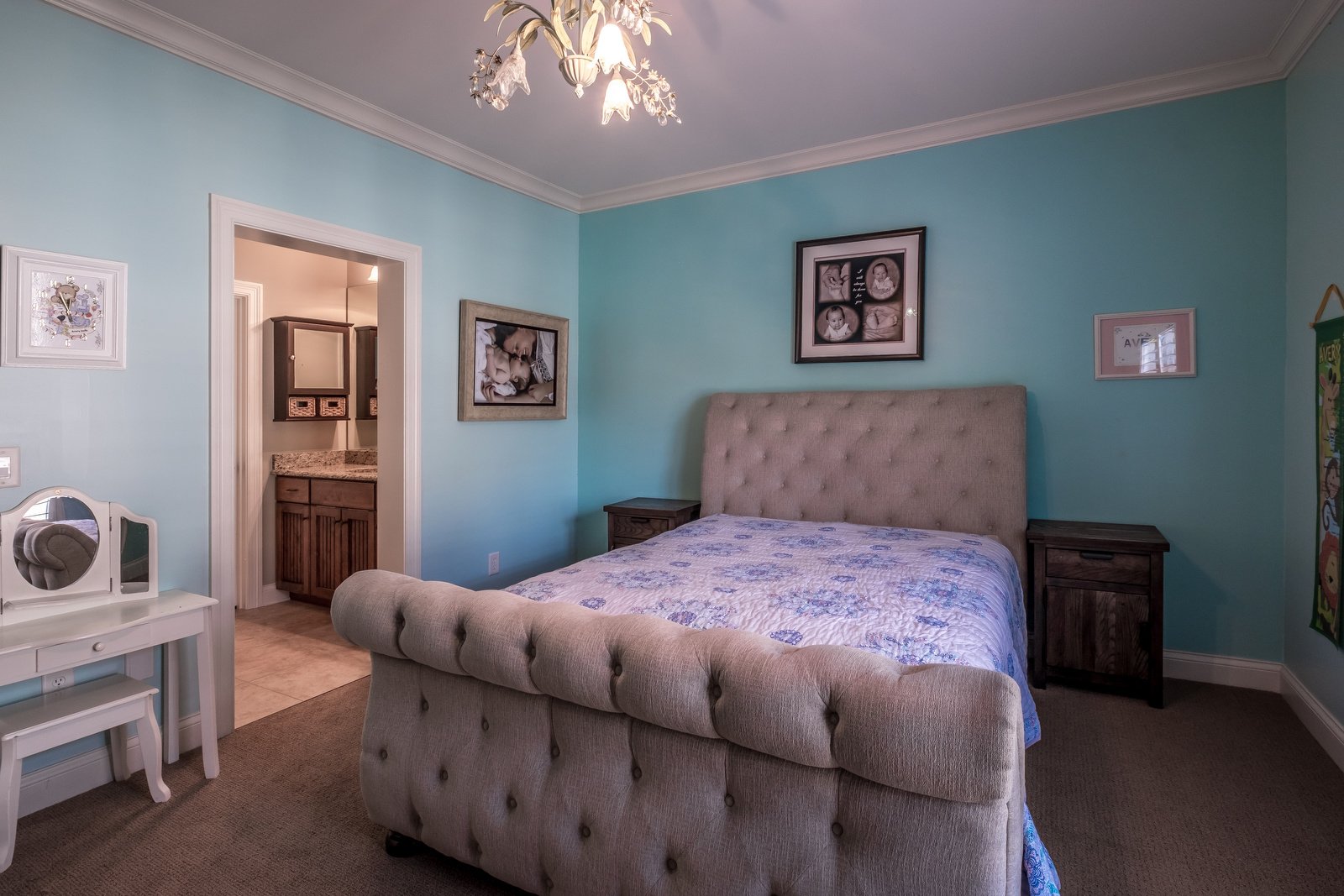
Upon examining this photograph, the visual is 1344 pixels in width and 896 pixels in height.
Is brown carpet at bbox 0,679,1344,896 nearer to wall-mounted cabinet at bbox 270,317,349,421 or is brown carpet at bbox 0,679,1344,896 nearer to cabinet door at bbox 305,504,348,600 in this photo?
cabinet door at bbox 305,504,348,600

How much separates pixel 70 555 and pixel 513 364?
2270 millimetres

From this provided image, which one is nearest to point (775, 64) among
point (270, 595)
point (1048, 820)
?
point (1048, 820)

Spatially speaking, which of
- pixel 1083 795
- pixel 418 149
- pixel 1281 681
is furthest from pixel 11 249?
pixel 1281 681

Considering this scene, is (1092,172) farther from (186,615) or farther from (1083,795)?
(186,615)

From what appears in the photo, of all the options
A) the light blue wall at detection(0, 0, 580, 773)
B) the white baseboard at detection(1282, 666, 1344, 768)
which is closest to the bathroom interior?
the light blue wall at detection(0, 0, 580, 773)

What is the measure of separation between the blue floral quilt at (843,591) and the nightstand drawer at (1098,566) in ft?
0.78

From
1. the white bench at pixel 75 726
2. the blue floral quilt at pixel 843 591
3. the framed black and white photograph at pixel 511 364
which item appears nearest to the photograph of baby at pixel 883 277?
the blue floral quilt at pixel 843 591

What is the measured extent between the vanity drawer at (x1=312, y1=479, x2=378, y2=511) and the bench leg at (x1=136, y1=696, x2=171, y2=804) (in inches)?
74.6

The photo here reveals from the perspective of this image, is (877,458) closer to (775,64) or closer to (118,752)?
(775,64)

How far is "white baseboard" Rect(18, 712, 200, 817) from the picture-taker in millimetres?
2086

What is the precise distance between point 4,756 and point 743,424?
123 inches

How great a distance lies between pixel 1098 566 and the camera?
282 centimetres

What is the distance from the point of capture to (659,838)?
136 centimetres


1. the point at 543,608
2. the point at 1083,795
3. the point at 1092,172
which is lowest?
the point at 1083,795
